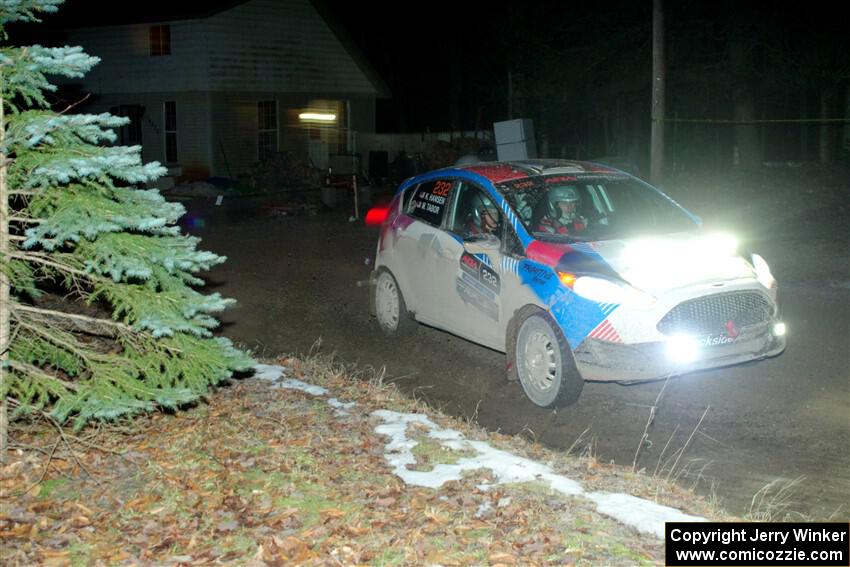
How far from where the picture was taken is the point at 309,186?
3003cm

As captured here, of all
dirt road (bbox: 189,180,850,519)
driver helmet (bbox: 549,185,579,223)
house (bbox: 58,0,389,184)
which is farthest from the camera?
house (bbox: 58,0,389,184)

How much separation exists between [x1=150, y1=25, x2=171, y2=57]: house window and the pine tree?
92.3 ft

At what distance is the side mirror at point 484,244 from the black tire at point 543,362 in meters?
0.70

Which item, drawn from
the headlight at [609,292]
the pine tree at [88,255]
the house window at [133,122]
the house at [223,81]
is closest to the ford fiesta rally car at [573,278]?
the headlight at [609,292]

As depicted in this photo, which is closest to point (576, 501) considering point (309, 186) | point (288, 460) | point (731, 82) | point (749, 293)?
point (288, 460)

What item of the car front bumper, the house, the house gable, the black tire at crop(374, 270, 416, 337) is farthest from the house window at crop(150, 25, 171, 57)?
the car front bumper

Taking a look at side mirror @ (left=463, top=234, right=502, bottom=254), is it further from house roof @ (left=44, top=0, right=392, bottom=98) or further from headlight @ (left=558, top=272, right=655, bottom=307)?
house roof @ (left=44, top=0, right=392, bottom=98)

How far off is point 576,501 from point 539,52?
2085cm

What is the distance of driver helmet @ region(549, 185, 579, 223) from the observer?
8.80 metres

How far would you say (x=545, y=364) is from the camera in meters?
7.90

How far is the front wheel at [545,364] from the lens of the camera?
7.68 m

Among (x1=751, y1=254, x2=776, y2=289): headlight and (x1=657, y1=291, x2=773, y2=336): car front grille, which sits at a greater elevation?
(x1=751, y1=254, x2=776, y2=289): headlight

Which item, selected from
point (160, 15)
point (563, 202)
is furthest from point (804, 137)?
point (160, 15)

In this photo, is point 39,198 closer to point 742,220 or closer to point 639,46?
point 742,220
